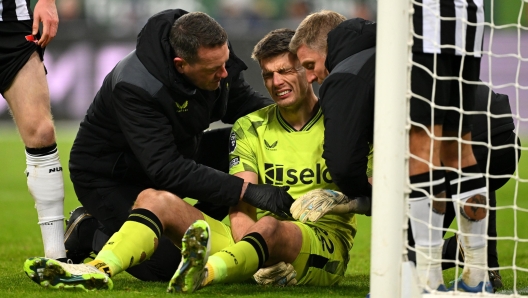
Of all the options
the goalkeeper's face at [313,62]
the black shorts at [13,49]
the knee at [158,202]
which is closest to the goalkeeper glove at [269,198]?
the knee at [158,202]

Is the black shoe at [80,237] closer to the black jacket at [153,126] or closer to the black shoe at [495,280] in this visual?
the black jacket at [153,126]

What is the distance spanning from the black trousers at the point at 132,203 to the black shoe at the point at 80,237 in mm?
44

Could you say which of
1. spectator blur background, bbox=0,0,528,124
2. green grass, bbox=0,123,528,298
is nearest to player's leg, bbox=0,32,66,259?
green grass, bbox=0,123,528,298

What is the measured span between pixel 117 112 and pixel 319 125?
1042 mm

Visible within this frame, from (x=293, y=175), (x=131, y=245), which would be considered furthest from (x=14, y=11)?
(x=293, y=175)

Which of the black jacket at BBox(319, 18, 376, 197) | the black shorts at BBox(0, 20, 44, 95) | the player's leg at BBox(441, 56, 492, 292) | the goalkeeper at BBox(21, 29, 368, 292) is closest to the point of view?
the goalkeeper at BBox(21, 29, 368, 292)

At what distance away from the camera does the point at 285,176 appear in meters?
4.03

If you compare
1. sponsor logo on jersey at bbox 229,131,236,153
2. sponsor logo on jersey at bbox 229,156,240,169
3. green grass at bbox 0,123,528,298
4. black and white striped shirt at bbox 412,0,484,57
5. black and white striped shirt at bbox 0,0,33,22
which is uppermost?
black and white striped shirt at bbox 0,0,33,22

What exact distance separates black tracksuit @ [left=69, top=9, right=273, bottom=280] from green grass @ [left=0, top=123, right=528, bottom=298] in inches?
16.2

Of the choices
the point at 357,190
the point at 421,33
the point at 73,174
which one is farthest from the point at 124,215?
the point at 421,33

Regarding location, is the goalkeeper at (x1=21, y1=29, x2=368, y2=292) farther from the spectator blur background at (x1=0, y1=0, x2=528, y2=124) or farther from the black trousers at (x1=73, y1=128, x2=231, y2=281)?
the spectator blur background at (x1=0, y1=0, x2=528, y2=124)

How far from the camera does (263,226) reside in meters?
3.60

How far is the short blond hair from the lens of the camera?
392 centimetres

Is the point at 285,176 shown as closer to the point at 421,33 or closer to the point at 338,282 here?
the point at 338,282
